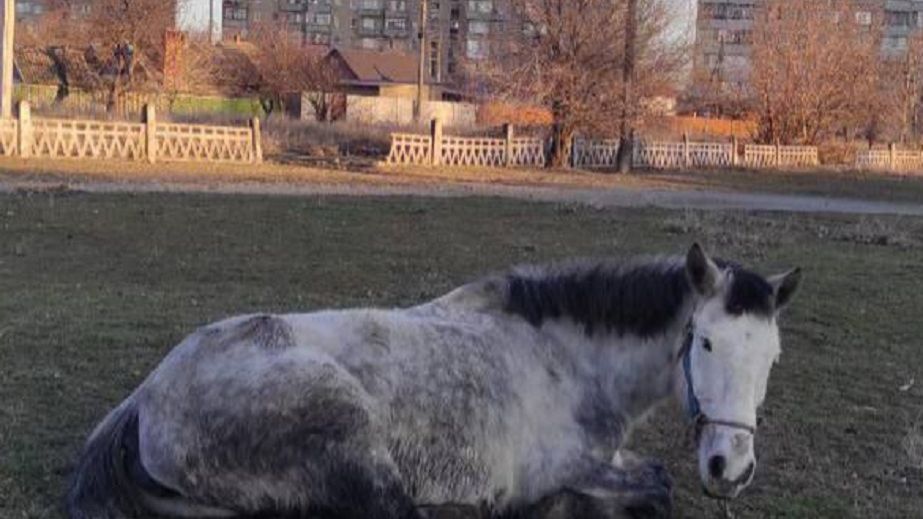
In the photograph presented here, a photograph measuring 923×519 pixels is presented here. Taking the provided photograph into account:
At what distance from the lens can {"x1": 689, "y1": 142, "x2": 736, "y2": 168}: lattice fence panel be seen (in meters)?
50.9

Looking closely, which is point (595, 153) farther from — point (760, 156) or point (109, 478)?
point (109, 478)

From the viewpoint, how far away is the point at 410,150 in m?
39.5

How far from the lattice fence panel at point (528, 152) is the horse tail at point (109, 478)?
38955mm

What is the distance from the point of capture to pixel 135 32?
54906mm

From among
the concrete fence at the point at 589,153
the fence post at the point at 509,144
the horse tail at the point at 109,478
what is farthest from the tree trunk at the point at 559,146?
the horse tail at the point at 109,478

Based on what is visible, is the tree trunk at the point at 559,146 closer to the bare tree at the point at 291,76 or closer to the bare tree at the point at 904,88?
the bare tree at the point at 291,76

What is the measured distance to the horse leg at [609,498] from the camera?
4.79m

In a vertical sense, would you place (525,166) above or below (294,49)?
Answer: below

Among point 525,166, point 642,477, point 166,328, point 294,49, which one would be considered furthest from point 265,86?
point 642,477

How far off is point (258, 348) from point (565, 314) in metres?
1.39

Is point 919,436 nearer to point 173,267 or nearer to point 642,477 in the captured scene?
point 642,477

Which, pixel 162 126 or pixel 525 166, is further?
pixel 525 166

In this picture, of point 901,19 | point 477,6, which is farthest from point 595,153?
point 477,6

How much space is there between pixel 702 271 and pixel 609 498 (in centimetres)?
104
